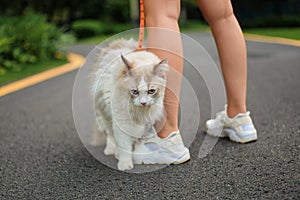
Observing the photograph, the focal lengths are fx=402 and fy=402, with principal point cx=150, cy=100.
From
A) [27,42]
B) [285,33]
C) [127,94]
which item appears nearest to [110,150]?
[127,94]

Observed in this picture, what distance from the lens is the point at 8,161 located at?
2.57m

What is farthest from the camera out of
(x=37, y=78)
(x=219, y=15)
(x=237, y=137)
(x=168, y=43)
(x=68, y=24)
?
(x=68, y=24)

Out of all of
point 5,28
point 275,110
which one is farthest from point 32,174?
point 5,28

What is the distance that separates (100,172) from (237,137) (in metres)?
0.93

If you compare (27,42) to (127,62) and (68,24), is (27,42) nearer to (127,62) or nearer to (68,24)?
(127,62)

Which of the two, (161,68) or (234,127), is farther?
(234,127)

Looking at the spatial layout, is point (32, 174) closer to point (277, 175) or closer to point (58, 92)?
point (277, 175)

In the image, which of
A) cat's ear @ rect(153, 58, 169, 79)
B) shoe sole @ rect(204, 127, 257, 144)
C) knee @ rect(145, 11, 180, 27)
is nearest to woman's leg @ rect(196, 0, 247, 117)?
shoe sole @ rect(204, 127, 257, 144)

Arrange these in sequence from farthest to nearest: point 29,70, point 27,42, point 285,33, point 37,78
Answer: point 285,33, point 27,42, point 29,70, point 37,78

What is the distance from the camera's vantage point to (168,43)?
2242mm

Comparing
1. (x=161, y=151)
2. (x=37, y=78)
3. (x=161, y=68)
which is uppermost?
(x=161, y=68)

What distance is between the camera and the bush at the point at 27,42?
729cm

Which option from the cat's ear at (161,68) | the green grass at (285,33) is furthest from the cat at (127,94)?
the green grass at (285,33)

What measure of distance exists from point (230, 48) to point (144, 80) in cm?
80
